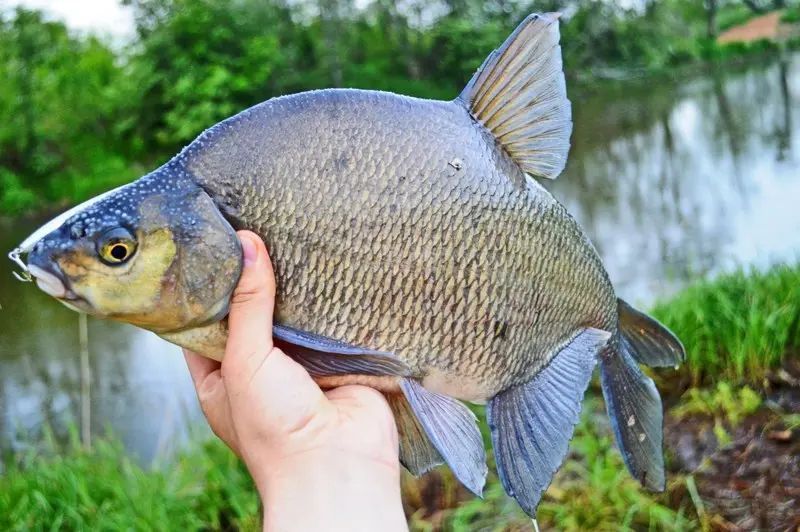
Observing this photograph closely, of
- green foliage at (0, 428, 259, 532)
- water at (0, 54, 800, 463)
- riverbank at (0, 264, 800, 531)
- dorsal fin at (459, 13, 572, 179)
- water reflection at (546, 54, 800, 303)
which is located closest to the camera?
dorsal fin at (459, 13, 572, 179)

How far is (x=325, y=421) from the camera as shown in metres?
1.35

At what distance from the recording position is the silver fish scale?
4.30 feet

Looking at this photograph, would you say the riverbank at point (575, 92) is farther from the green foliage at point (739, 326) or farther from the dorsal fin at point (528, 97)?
the dorsal fin at point (528, 97)

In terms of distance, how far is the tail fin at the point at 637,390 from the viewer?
5.19 feet

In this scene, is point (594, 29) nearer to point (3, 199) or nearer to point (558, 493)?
point (3, 199)

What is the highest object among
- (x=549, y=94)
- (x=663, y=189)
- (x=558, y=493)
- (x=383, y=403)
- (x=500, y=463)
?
(x=549, y=94)

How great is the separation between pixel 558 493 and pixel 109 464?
2.40 m

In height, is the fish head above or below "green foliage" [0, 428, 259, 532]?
above

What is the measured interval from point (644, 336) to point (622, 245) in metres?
6.27

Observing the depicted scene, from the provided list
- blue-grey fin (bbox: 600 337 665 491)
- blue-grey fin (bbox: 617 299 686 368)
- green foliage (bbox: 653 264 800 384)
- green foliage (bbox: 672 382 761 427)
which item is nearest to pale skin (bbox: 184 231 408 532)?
blue-grey fin (bbox: 600 337 665 491)

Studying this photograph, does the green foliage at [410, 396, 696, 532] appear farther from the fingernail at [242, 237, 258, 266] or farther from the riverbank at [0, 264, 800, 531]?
the fingernail at [242, 237, 258, 266]

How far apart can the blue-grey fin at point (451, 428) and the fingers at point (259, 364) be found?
0.20 metres

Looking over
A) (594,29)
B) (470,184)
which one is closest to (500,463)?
(470,184)

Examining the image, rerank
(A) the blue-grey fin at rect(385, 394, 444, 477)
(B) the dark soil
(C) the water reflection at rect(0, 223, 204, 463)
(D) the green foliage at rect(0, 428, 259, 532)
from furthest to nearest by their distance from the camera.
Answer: (C) the water reflection at rect(0, 223, 204, 463)
(D) the green foliage at rect(0, 428, 259, 532)
(B) the dark soil
(A) the blue-grey fin at rect(385, 394, 444, 477)
